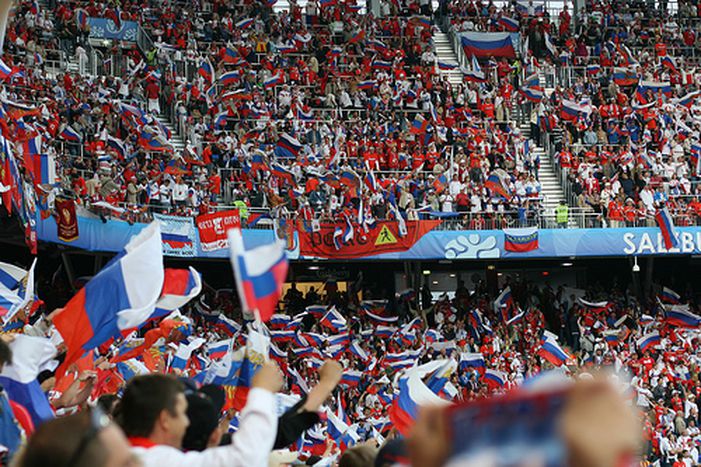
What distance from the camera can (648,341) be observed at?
1152 inches

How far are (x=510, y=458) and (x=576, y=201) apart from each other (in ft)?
101

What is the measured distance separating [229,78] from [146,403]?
1174 inches

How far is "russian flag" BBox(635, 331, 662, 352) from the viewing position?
29219 mm

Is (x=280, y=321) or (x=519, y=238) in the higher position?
(x=519, y=238)

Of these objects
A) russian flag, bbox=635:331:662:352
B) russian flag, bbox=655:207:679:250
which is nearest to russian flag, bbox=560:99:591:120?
russian flag, bbox=655:207:679:250

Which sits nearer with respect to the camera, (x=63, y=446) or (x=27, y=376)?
(x=63, y=446)

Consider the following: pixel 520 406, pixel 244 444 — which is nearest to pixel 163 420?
pixel 244 444

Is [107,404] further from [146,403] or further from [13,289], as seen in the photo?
[13,289]

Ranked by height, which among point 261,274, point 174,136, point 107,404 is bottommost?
point 174,136

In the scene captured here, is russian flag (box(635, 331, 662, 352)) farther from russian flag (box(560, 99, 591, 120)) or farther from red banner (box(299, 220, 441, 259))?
russian flag (box(560, 99, 591, 120))

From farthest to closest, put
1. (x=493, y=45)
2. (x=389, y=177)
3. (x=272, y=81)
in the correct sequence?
(x=493, y=45)
(x=272, y=81)
(x=389, y=177)

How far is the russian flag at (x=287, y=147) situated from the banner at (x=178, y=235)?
15.5 ft

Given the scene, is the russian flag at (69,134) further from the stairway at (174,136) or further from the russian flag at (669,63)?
the russian flag at (669,63)

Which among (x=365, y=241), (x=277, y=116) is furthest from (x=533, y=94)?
(x=365, y=241)
